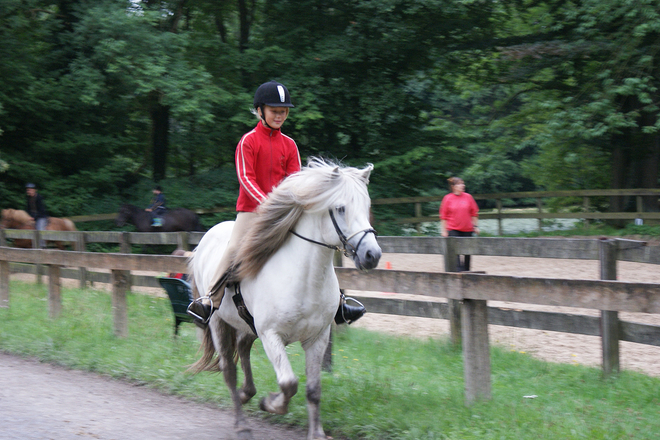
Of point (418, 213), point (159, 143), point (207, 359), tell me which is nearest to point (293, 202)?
point (207, 359)

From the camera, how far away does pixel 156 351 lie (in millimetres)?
7125

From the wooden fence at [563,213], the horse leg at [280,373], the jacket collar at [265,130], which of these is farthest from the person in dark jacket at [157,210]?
the horse leg at [280,373]

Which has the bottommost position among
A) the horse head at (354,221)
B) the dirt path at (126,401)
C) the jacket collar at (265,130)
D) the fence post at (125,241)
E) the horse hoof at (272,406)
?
the dirt path at (126,401)

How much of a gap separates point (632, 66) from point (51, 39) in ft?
53.9

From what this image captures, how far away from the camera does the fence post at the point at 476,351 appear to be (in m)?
4.81

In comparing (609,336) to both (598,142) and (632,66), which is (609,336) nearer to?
(632,66)

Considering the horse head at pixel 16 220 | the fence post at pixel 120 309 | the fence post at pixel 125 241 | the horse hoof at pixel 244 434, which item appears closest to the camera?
the horse hoof at pixel 244 434

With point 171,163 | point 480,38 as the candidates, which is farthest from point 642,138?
point 171,163

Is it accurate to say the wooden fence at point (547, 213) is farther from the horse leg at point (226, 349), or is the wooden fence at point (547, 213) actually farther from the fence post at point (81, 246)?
the horse leg at point (226, 349)

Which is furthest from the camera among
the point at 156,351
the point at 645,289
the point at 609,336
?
the point at 156,351

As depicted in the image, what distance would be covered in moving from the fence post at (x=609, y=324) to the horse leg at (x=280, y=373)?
2886 mm

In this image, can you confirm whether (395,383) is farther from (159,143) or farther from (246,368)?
(159,143)

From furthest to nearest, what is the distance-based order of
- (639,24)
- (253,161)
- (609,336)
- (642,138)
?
(642,138)
(639,24)
(609,336)
(253,161)

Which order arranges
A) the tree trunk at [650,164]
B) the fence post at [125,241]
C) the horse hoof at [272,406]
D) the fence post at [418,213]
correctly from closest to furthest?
the horse hoof at [272,406] → the fence post at [125,241] → the tree trunk at [650,164] → the fence post at [418,213]
